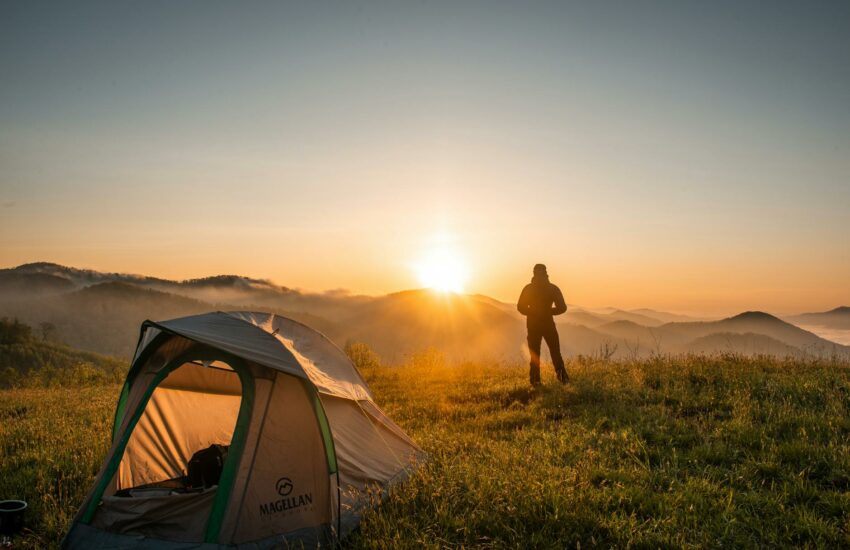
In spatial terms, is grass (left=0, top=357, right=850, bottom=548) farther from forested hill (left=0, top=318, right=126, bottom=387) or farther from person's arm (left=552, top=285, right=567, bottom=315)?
forested hill (left=0, top=318, right=126, bottom=387)

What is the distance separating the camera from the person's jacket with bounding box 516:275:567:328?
1241 centimetres

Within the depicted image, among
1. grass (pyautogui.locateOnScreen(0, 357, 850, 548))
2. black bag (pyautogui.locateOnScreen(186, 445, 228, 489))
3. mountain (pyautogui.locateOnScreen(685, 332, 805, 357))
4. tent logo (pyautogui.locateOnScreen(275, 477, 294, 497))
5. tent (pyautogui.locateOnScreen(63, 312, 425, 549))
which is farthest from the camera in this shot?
mountain (pyautogui.locateOnScreen(685, 332, 805, 357))

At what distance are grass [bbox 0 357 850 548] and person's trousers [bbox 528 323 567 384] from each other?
1.67 ft

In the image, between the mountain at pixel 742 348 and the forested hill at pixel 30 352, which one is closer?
the mountain at pixel 742 348

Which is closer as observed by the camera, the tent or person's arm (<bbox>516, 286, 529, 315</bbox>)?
the tent

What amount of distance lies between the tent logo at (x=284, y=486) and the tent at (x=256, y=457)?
10 mm

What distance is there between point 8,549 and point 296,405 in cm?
315

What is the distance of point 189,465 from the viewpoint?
682cm

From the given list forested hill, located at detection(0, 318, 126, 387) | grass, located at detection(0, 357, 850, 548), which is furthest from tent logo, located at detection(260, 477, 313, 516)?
forested hill, located at detection(0, 318, 126, 387)

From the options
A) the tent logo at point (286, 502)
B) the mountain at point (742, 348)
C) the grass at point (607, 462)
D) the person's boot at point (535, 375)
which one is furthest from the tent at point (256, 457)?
the mountain at point (742, 348)

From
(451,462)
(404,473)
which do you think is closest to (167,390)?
(404,473)

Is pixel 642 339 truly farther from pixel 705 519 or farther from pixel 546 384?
pixel 705 519

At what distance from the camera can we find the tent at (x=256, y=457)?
5562 millimetres

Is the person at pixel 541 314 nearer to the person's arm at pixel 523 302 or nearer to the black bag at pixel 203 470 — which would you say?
the person's arm at pixel 523 302
